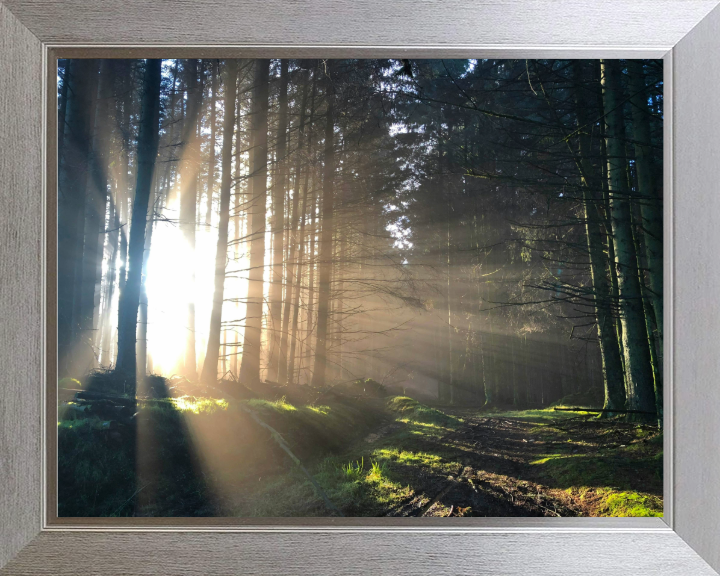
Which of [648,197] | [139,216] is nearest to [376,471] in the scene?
[139,216]

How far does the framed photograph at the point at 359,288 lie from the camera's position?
147 cm

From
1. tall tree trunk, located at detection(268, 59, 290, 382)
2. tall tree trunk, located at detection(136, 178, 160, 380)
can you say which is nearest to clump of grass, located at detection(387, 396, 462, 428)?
tall tree trunk, located at detection(268, 59, 290, 382)

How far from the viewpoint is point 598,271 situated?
1719 millimetres

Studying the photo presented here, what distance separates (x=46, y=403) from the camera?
1485 millimetres

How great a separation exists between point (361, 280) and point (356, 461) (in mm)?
840

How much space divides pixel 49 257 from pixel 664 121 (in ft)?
8.67

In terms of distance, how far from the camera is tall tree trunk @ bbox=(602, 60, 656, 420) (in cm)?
167

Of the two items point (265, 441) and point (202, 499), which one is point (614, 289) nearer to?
point (265, 441)

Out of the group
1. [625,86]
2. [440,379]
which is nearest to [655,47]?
[625,86]

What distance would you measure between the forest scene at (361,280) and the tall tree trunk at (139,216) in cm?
1

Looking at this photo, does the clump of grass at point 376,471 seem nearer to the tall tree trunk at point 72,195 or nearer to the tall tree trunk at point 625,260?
the tall tree trunk at point 625,260

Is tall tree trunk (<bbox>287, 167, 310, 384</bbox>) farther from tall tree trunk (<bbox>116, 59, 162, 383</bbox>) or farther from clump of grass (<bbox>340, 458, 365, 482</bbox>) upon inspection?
tall tree trunk (<bbox>116, 59, 162, 383</bbox>)

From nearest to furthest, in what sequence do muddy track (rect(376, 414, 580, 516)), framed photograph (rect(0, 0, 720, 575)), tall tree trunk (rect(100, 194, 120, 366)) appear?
framed photograph (rect(0, 0, 720, 575)) → muddy track (rect(376, 414, 580, 516)) → tall tree trunk (rect(100, 194, 120, 366))

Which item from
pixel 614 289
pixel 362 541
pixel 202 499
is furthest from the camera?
pixel 614 289
